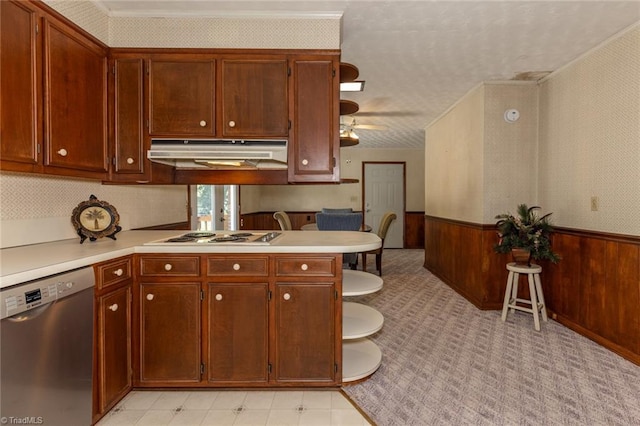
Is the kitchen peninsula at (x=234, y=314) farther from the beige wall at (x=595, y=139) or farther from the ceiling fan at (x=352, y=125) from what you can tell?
the ceiling fan at (x=352, y=125)

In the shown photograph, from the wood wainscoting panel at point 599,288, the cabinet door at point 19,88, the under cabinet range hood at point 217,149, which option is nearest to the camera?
the cabinet door at point 19,88

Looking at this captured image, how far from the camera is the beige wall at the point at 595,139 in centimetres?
250

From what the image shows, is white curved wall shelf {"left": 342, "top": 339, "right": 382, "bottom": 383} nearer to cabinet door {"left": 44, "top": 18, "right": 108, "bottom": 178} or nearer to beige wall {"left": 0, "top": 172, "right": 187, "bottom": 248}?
beige wall {"left": 0, "top": 172, "right": 187, "bottom": 248}

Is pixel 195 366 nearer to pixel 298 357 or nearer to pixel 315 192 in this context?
pixel 298 357

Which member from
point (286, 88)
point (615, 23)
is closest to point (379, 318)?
point (286, 88)

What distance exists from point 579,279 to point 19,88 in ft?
13.9

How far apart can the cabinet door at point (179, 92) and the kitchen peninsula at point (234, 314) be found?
3.00 feet

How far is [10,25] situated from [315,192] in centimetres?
633

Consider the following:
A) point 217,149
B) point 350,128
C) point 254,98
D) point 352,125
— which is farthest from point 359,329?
point 352,125

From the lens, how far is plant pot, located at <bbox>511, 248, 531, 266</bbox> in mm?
3092

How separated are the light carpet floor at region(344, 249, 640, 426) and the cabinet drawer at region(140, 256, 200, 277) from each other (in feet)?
4.05

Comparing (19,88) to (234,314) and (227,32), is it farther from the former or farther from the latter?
(234,314)

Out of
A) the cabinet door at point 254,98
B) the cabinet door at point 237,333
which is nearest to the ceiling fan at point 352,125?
the cabinet door at point 254,98

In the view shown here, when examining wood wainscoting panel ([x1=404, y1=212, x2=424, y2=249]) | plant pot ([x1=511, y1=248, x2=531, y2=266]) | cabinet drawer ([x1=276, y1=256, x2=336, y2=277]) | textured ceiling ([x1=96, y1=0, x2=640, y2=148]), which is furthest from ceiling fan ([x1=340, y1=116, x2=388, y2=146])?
wood wainscoting panel ([x1=404, y1=212, x2=424, y2=249])
